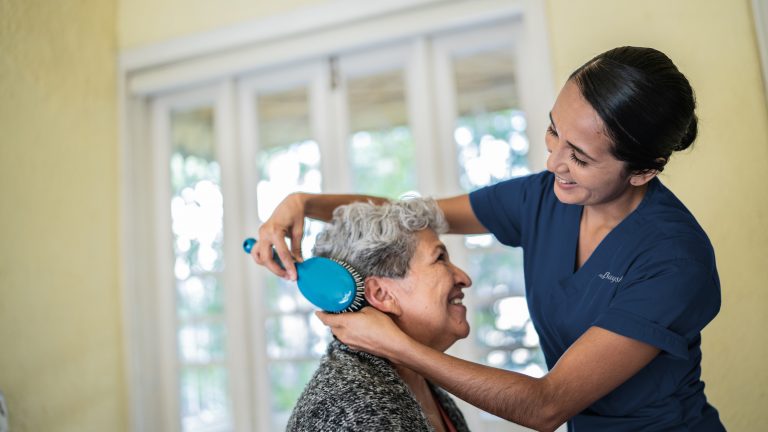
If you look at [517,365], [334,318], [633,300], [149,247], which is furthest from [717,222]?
[149,247]

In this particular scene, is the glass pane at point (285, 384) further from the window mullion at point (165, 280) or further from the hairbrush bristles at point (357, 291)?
the hairbrush bristles at point (357, 291)

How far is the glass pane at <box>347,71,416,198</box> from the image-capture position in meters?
2.79

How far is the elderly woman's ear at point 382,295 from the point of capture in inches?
55.7

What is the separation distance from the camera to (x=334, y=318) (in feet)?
4.10

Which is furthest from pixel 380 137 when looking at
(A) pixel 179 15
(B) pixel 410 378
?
(B) pixel 410 378

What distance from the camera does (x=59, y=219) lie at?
2590mm

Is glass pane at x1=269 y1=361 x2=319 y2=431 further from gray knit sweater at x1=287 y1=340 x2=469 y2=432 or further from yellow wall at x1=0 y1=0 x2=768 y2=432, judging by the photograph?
gray knit sweater at x1=287 y1=340 x2=469 y2=432

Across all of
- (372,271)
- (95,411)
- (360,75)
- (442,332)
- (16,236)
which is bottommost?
(95,411)

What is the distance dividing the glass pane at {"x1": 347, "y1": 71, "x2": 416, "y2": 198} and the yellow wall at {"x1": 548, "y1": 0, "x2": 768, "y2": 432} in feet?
3.69

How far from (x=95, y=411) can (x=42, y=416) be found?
32cm

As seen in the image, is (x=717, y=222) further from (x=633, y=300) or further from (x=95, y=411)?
(x=95, y=411)

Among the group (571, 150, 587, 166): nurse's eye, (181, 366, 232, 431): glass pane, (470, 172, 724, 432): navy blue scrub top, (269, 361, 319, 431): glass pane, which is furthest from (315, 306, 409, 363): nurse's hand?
(181, 366, 232, 431): glass pane

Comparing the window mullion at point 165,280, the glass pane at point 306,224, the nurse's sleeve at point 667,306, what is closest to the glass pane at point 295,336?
the glass pane at point 306,224

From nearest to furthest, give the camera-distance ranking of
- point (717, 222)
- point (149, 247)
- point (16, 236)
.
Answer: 1. point (717, 222)
2. point (16, 236)
3. point (149, 247)
